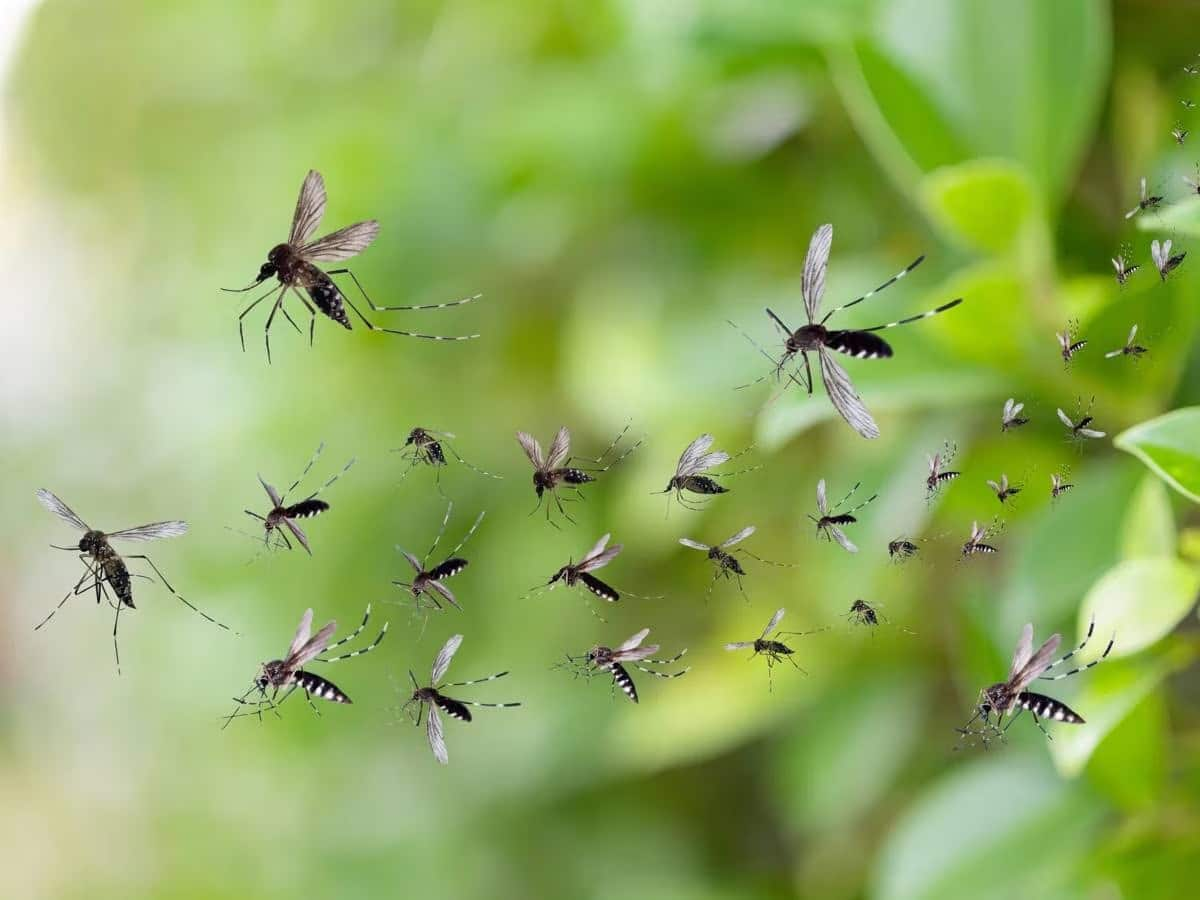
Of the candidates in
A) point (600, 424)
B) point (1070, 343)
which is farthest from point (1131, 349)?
point (600, 424)

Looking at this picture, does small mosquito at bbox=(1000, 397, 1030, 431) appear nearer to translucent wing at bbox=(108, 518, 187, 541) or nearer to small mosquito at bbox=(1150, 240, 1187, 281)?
small mosquito at bbox=(1150, 240, 1187, 281)

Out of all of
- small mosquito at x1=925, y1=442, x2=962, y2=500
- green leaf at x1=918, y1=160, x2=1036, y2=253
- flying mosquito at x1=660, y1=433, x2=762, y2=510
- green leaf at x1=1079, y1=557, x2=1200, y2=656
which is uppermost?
green leaf at x1=918, y1=160, x2=1036, y2=253

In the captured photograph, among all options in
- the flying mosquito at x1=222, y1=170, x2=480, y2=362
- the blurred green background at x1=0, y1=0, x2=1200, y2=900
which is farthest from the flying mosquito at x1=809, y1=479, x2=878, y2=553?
the flying mosquito at x1=222, y1=170, x2=480, y2=362

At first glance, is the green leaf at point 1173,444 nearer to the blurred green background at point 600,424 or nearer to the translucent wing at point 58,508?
the blurred green background at point 600,424

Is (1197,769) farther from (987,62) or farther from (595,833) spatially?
(595,833)

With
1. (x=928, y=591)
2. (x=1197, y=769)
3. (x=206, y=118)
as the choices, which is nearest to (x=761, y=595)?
(x=928, y=591)

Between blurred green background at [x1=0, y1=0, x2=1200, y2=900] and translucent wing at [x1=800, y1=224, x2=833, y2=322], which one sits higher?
blurred green background at [x1=0, y1=0, x2=1200, y2=900]
